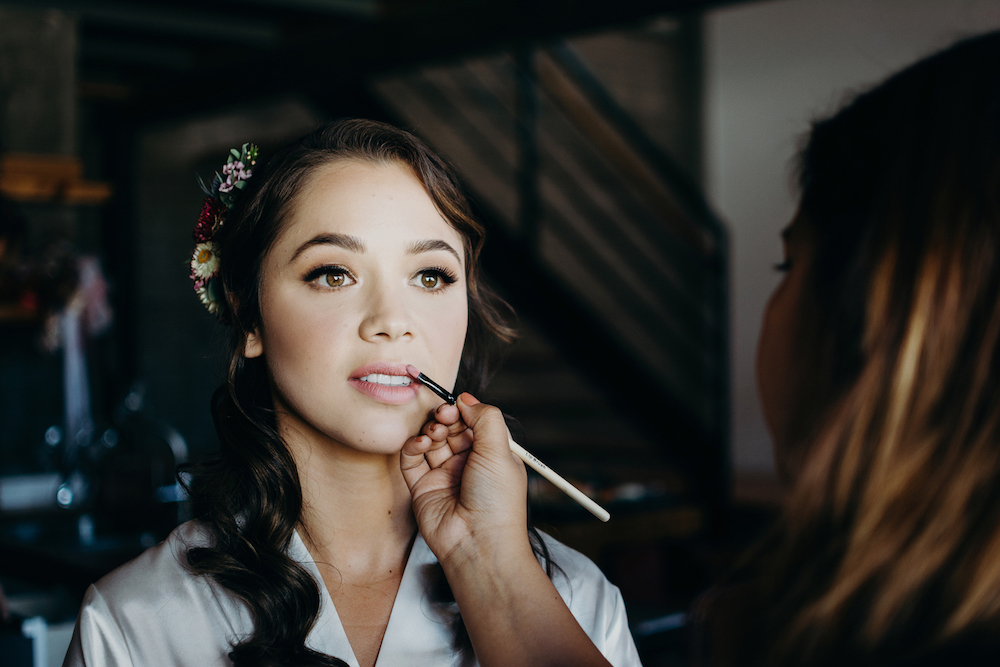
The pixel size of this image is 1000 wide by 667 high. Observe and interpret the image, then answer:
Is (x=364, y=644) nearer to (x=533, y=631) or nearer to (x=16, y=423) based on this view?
(x=533, y=631)

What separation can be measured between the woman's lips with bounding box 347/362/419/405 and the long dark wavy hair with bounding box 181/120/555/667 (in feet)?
0.59

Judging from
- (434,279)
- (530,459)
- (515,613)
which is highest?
(434,279)

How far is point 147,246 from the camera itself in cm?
582

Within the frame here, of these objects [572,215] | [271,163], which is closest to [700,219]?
[572,215]

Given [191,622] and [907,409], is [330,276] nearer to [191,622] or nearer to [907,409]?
[191,622]

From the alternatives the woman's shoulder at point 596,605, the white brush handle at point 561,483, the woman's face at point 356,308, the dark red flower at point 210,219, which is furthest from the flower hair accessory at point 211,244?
the woman's shoulder at point 596,605

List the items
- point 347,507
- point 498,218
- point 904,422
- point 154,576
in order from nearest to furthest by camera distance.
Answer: point 904,422
point 154,576
point 347,507
point 498,218

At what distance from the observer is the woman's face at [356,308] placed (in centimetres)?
110

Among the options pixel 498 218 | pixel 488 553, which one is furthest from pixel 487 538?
pixel 498 218

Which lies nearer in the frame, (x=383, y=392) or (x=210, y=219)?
(x=383, y=392)

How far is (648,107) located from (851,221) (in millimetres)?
6404

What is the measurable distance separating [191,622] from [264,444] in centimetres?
24

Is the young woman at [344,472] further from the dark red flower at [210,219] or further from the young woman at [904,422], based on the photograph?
the young woman at [904,422]

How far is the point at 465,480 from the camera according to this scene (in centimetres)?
112
